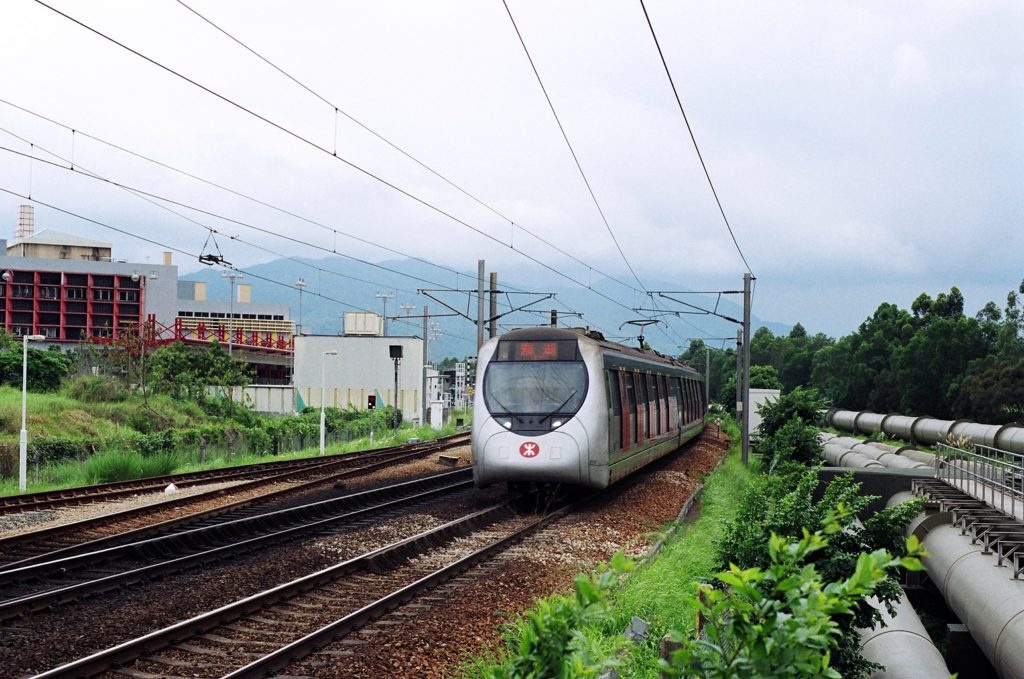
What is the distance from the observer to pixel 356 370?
73312 millimetres

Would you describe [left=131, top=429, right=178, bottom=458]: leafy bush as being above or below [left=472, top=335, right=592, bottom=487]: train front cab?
below

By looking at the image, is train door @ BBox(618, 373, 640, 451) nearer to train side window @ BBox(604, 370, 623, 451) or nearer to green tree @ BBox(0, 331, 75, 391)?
train side window @ BBox(604, 370, 623, 451)

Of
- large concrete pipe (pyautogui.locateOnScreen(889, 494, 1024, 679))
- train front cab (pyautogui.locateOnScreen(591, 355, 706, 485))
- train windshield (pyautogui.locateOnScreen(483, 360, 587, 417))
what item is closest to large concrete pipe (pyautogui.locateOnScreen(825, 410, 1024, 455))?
train front cab (pyautogui.locateOnScreen(591, 355, 706, 485))

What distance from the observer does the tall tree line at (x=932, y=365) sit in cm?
5866

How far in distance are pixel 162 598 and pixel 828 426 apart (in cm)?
5660

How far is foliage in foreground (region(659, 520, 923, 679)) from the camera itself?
9.62ft

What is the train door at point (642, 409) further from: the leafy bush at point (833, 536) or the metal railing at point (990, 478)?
the leafy bush at point (833, 536)

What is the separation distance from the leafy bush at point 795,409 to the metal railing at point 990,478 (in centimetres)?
984

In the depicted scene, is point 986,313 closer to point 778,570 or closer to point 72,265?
point 72,265

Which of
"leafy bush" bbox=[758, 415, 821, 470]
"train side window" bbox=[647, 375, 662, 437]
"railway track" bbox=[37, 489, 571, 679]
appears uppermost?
"train side window" bbox=[647, 375, 662, 437]

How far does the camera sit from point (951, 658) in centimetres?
1113

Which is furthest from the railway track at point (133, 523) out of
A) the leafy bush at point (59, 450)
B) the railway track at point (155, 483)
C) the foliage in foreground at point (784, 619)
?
the foliage in foreground at point (784, 619)

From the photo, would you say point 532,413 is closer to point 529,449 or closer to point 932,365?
point 529,449

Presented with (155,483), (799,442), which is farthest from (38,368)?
(799,442)
